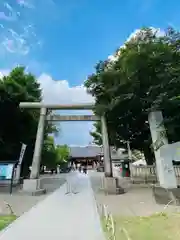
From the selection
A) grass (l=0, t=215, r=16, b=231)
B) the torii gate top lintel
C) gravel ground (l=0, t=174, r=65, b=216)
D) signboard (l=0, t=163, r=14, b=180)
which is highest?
the torii gate top lintel

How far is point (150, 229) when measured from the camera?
4824mm

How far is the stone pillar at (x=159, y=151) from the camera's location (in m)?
10.5

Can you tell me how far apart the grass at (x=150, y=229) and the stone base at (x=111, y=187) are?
6231mm

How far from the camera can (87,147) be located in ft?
165

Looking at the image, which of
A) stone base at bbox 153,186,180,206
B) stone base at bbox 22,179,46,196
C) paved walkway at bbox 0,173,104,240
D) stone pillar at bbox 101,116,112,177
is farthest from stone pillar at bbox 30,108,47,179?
stone base at bbox 153,186,180,206

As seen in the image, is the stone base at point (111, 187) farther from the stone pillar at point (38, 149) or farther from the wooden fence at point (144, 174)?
the wooden fence at point (144, 174)

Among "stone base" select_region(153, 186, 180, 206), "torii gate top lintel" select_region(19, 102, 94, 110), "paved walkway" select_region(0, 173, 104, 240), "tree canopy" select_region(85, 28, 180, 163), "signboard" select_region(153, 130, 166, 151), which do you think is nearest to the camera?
"paved walkway" select_region(0, 173, 104, 240)

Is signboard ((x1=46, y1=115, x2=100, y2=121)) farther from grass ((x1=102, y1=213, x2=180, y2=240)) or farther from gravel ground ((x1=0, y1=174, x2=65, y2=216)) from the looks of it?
grass ((x1=102, y1=213, x2=180, y2=240))

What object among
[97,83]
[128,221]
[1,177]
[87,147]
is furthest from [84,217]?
[87,147]

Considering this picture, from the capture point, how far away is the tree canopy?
1020 centimetres

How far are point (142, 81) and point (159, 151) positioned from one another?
364 cm

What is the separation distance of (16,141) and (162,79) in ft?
39.9

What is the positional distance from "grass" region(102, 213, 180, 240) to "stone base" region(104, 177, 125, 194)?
623 cm

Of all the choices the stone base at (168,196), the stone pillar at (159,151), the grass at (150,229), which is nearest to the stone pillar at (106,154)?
the stone pillar at (159,151)
